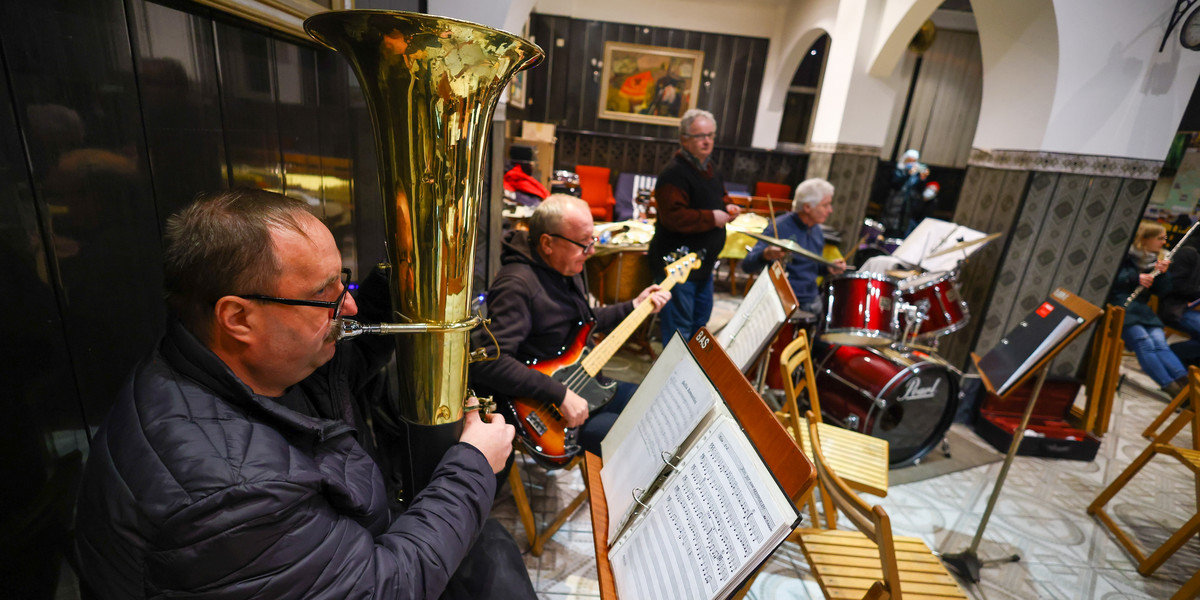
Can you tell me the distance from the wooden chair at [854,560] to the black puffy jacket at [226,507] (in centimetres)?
98

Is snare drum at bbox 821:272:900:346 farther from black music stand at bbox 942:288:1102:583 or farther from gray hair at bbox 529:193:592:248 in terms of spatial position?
gray hair at bbox 529:193:592:248

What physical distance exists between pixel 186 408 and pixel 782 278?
1.78 metres

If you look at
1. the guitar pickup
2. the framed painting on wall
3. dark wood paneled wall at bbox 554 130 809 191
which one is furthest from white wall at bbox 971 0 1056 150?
the framed painting on wall

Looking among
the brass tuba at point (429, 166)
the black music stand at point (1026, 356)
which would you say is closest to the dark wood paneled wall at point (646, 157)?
the black music stand at point (1026, 356)

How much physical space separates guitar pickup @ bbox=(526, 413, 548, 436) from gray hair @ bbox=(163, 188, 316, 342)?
3.76ft

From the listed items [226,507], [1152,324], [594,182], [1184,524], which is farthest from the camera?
[594,182]

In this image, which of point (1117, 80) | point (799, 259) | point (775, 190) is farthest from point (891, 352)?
point (775, 190)

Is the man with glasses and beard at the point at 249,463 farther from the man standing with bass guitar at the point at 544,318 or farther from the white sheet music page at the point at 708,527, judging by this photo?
the man standing with bass guitar at the point at 544,318

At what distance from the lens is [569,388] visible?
1.96m

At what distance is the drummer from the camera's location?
3322 millimetres

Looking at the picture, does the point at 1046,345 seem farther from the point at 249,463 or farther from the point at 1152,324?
the point at 1152,324

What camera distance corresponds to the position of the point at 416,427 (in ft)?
3.42

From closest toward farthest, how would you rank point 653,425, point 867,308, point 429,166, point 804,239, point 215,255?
point 215,255, point 429,166, point 653,425, point 867,308, point 804,239

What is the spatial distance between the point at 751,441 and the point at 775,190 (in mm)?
8294
